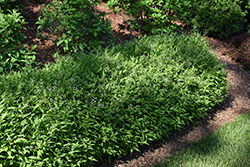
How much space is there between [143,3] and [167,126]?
335cm

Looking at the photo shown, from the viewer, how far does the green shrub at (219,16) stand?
7.30 meters

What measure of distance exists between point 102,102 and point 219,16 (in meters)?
5.82

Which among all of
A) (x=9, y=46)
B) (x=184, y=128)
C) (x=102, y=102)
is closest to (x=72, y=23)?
(x=9, y=46)

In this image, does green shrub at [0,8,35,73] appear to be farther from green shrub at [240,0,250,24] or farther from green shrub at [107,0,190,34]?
green shrub at [240,0,250,24]

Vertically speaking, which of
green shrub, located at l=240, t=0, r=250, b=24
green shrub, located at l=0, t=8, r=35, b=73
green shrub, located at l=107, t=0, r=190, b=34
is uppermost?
green shrub, located at l=240, t=0, r=250, b=24

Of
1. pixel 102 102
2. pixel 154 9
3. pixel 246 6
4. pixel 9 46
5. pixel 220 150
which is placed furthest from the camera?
pixel 246 6

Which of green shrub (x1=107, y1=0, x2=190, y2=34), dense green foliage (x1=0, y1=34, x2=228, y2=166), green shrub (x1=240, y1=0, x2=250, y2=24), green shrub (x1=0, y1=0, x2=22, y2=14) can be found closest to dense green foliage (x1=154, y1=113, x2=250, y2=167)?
dense green foliage (x1=0, y1=34, x2=228, y2=166)

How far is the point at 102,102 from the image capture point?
3299 mm

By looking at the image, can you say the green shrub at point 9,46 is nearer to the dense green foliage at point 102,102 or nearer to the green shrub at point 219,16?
the dense green foliage at point 102,102

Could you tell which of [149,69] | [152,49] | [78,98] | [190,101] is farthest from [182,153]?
[152,49]

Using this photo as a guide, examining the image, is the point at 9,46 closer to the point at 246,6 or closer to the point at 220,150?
the point at 220,150

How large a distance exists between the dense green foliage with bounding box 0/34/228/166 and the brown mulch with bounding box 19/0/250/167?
169mm

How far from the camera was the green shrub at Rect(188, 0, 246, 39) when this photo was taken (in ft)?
24.0

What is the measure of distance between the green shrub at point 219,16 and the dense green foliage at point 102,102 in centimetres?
316
